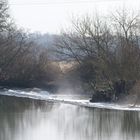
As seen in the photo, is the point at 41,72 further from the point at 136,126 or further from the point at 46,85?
the point at 136,126

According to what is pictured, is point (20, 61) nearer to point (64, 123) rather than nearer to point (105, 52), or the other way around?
point (105, 52)

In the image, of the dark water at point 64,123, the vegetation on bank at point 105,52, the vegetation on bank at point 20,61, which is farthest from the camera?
the vegetation on bank at point 20,61

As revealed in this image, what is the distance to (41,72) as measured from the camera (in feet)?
142

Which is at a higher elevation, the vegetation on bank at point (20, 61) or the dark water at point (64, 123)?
the vegetation on bank at point (20, 61)

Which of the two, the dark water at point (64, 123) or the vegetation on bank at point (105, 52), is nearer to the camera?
the dark water at point (64, 123)

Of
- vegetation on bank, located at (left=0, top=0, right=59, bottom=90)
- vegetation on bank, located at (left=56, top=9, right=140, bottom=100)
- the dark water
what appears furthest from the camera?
vegetation on bank, located at (left=0, top=0, right=59, bottom=90)

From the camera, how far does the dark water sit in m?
20.8

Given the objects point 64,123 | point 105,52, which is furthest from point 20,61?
point 64,123

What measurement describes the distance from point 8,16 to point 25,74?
614 cm

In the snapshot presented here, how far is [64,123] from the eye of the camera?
79.8ft

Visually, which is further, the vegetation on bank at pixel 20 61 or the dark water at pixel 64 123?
the vegetation on bank at pixel 20 61

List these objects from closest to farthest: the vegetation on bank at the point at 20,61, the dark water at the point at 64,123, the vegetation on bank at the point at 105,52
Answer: the dark water at the point at 64,123, the vegetation on bank at the point at 105,52, the vegetation on bank at the point at 20,61

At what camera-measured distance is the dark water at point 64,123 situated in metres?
20.8

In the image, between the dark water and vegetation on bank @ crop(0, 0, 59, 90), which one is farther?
vegetation on bank @ crop(0, 0, 59, 90)
